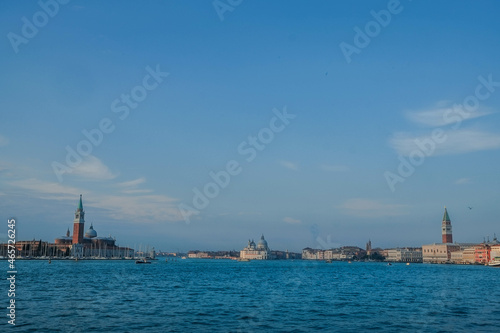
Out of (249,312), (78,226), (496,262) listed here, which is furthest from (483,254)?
(249,312)

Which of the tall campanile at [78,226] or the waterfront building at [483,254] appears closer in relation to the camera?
the waterfront building at [483,254]

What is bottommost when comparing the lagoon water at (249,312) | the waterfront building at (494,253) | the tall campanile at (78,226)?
the waterfront building at (494,253)

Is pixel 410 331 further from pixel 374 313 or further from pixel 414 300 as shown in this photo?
pixel 414 300

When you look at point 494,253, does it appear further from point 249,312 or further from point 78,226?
point 78,226

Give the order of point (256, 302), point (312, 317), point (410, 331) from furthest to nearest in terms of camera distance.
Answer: point (256, 302)
point (312, 317)
point (410, 331)

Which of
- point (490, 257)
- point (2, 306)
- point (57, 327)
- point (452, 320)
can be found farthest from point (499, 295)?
point (490, 257)

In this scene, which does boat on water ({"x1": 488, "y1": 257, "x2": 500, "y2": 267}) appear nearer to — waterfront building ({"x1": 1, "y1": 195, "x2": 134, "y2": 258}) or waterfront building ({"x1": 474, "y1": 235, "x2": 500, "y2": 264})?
waterfront building ({"x1": 474, "y1": 235, "x2": 500, "y2": 264})

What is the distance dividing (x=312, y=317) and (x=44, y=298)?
19394 mm

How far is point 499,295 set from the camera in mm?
38375

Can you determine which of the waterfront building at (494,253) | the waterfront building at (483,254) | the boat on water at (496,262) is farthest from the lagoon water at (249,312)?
the waterfront building at (483,254)

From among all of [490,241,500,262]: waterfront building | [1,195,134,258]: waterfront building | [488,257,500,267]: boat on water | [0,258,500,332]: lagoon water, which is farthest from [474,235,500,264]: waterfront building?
[1,195,134,258]: waterfront building

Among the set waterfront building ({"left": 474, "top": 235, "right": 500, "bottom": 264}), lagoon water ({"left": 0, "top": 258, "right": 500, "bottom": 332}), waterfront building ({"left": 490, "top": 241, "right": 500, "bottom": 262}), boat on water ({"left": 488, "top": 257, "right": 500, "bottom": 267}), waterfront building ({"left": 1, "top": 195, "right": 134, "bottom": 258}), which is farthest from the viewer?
waterfront building ({"left": 1, "top": 195, "right": 134, "bottom": 258})

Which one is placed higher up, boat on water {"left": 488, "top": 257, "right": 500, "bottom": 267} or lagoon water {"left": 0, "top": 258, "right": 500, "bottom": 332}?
lagoon water {"left": 0, "top": 258, "right": 500, "bottom": 332}

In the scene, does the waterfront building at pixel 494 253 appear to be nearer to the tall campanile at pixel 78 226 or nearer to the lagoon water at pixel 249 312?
the lagoon water at pixel 249 312
